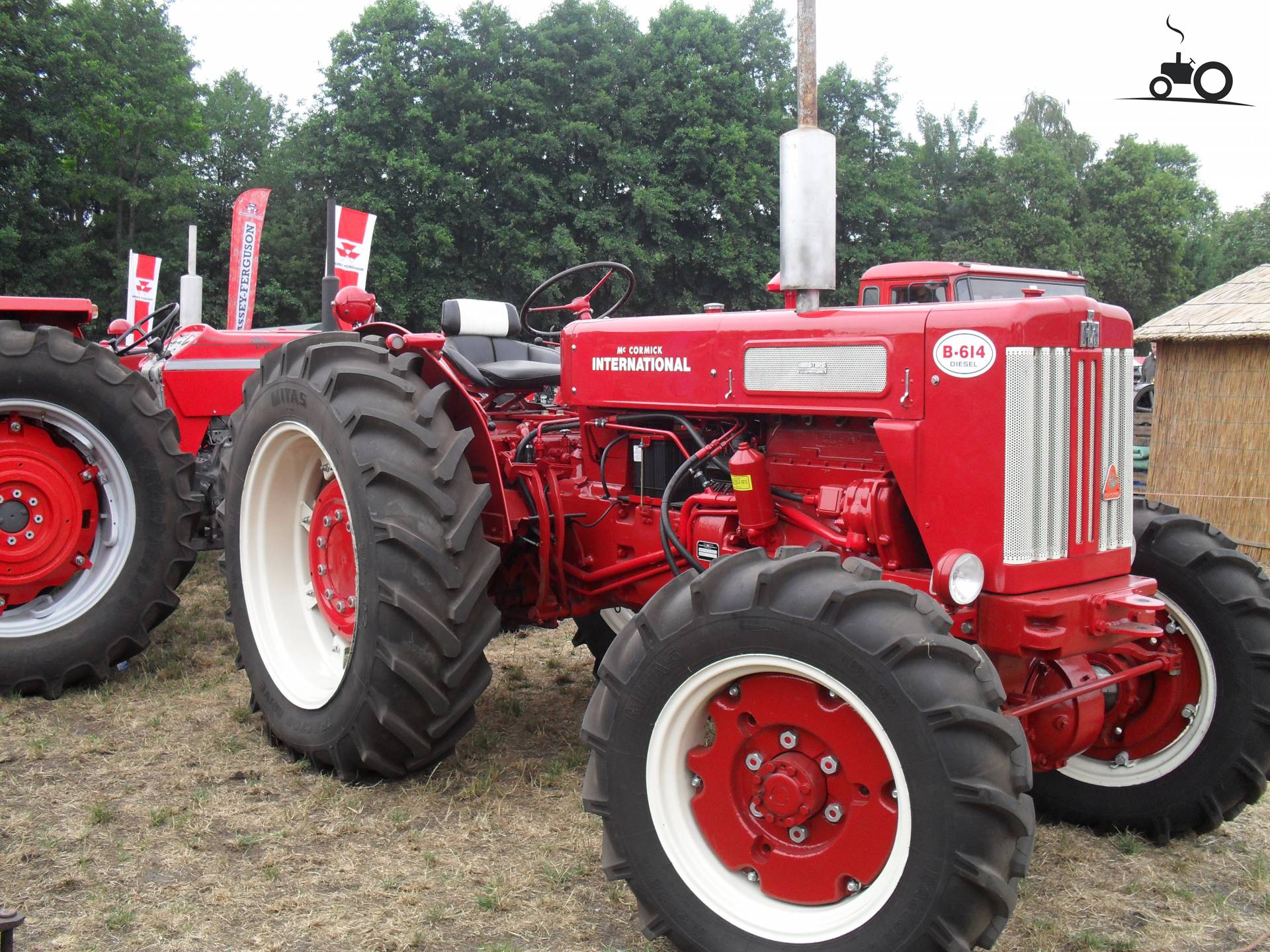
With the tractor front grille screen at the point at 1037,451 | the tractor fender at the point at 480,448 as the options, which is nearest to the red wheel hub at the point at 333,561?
the tractor fender at the point at 480,448

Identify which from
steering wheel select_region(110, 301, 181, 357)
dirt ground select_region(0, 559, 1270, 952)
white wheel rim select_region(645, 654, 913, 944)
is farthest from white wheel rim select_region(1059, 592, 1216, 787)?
steering wheel select_region(110, 301, 181, 357)

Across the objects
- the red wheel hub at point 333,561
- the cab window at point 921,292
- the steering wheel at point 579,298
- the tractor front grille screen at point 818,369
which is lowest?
the red wheel hub at point 333,561

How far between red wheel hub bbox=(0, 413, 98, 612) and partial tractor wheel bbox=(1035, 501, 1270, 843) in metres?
4.12

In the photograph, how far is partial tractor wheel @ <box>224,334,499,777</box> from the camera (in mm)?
3289

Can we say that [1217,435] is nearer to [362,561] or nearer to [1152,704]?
[1152,704]

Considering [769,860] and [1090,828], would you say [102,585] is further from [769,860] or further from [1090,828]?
[1090,828]

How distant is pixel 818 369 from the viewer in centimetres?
306

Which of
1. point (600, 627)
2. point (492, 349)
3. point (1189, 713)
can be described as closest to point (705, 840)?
point (1189, 713)

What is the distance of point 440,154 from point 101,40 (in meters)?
9.84

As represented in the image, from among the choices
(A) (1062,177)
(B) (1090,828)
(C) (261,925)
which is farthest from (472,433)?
(A) (1062,177)

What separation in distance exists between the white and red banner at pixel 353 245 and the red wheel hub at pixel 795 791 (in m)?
11.5

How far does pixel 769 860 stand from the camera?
2486 millimetres

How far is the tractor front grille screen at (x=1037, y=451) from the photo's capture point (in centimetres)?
269

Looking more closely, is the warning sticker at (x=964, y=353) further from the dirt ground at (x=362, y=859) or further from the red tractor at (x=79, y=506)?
the red tractor at (x=79, y=506)
